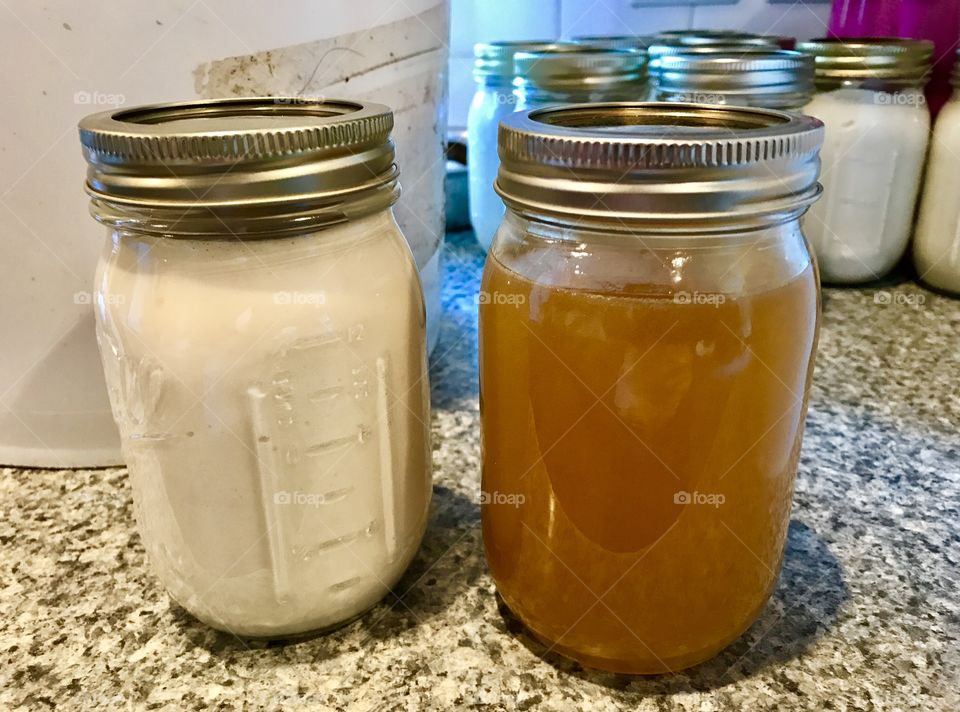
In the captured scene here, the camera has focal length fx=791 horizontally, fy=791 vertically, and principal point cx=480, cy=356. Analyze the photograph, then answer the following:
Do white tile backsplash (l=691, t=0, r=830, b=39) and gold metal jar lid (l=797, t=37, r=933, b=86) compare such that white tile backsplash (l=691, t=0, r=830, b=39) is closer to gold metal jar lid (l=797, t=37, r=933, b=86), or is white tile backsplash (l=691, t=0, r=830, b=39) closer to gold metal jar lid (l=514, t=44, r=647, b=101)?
gold metal jar lid (l=797, t=37, r=933, b=86)

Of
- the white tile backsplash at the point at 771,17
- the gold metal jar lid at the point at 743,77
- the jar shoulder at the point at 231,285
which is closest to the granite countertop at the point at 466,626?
the jar shoulder at the point at 231,285

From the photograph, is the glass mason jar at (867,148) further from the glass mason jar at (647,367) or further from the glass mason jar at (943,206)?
the glass mason jar at (647,367)

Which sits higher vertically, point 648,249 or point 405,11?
point 405,11

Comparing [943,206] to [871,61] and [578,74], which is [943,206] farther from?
[578,74]

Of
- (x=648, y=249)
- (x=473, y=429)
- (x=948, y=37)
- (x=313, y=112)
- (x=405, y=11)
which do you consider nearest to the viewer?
(x=648, y=249)

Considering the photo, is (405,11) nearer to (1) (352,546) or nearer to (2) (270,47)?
(2) (270,47)

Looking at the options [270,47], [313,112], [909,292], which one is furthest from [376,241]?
[909,292]
